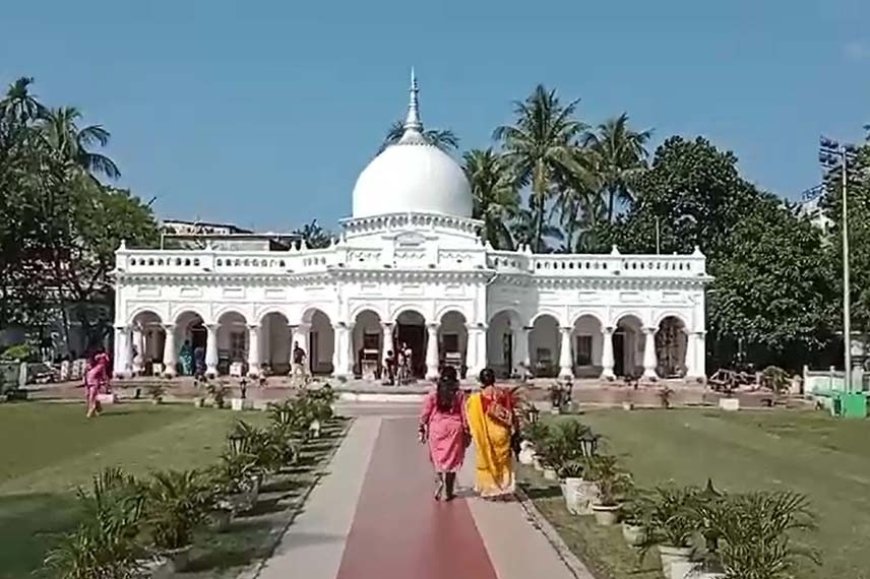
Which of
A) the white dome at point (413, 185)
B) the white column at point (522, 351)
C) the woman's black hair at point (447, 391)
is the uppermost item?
the white dome at point (413, 185)

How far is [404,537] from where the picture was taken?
38.7 ft

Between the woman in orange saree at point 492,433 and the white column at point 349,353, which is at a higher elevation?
the white column at point 349,353

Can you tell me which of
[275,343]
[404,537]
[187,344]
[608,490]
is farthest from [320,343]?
[404,537]

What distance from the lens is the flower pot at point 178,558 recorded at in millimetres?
9930

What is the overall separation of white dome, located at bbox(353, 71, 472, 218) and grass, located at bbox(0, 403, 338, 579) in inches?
878

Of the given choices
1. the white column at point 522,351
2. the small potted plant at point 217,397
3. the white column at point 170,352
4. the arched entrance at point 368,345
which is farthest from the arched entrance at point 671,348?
the small potted plant at point 217,397

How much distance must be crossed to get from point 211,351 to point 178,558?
41907 mm

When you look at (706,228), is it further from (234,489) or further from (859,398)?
(234,489)

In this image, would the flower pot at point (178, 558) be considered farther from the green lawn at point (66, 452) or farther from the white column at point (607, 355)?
the white column at point (607, 355)

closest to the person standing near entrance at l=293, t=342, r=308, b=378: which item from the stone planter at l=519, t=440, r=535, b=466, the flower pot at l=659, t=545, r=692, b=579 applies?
the stone planter at l=519, t=440, r=535, b=466

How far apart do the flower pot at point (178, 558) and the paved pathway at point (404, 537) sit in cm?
70

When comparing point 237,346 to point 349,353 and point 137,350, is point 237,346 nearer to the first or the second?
point 137,350

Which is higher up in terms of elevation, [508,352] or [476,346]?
[476,346]

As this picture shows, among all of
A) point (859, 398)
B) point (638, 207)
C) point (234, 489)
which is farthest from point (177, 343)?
point (234, 489)
